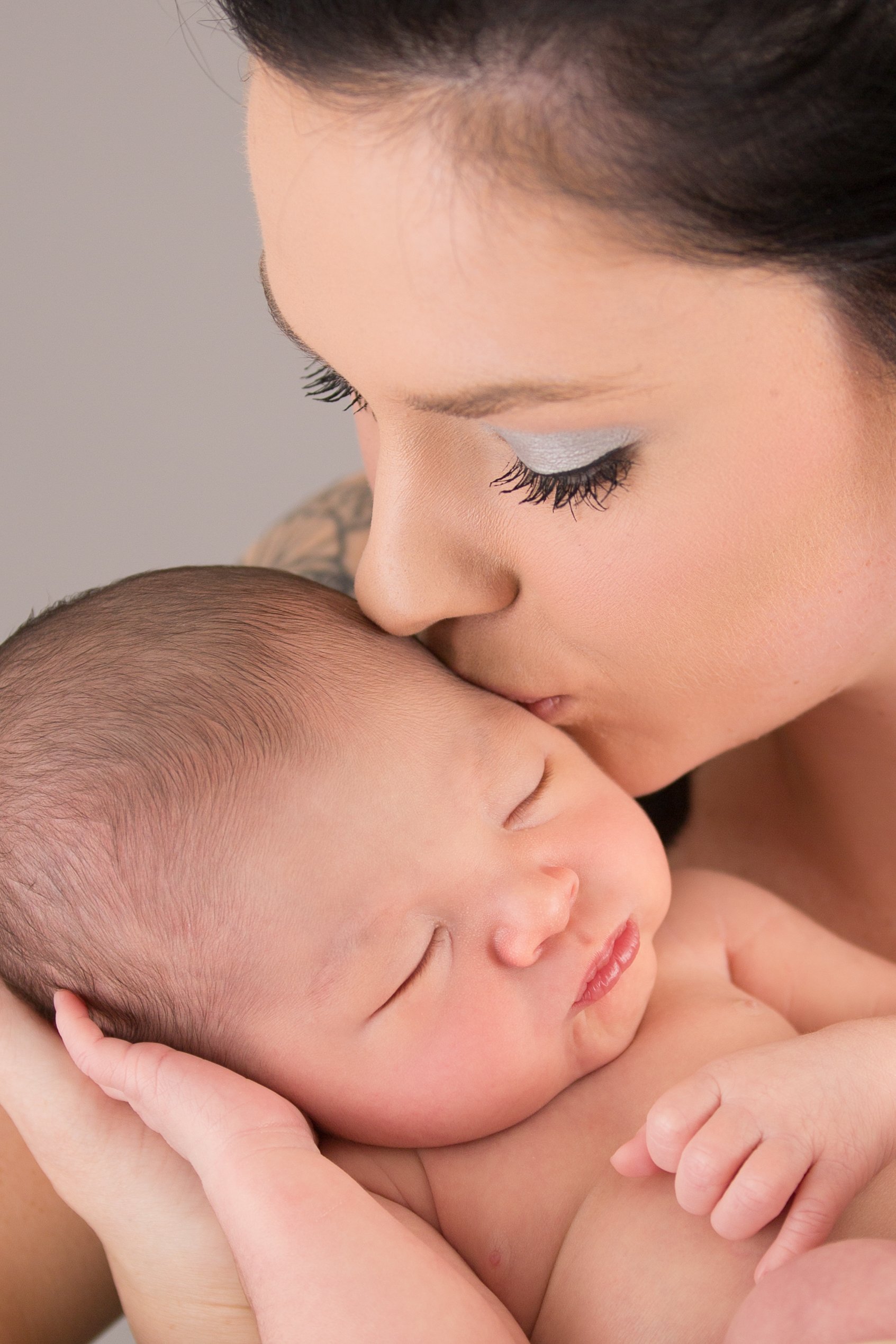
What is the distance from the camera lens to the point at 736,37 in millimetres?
832

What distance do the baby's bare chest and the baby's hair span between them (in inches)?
11.6

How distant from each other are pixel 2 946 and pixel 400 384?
67 cm

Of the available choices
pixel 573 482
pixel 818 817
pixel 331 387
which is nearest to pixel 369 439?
pixel 331 387

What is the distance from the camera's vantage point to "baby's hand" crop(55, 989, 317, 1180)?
1.08 m

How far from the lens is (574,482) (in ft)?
3.39

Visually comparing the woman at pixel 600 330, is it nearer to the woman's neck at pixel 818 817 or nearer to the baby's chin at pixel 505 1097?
the baby's chin at pixel 505 1097

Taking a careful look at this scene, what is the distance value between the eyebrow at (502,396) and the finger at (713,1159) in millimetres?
584

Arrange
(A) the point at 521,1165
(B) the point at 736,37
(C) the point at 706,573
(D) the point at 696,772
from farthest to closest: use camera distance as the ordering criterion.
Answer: (D) the point at 696,772, (A) the point at 521,1165, (C) the point at 706,573, (B) the point at 736,37

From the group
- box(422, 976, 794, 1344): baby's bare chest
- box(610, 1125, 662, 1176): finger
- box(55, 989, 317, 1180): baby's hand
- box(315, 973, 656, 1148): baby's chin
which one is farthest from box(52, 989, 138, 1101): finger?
box(610, 1125, 662, 1176): finger

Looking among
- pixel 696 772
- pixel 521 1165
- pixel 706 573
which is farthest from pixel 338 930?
pixel 696 772

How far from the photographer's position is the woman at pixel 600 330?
0.86m

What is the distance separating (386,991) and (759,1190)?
37 centimetres

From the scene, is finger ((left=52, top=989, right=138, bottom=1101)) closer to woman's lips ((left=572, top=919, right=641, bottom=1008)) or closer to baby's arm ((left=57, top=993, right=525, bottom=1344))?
baby's arm ((left=57, top=993, right=525, bottom=1344))

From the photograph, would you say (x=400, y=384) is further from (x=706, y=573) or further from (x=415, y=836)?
(x=415, y=836)
